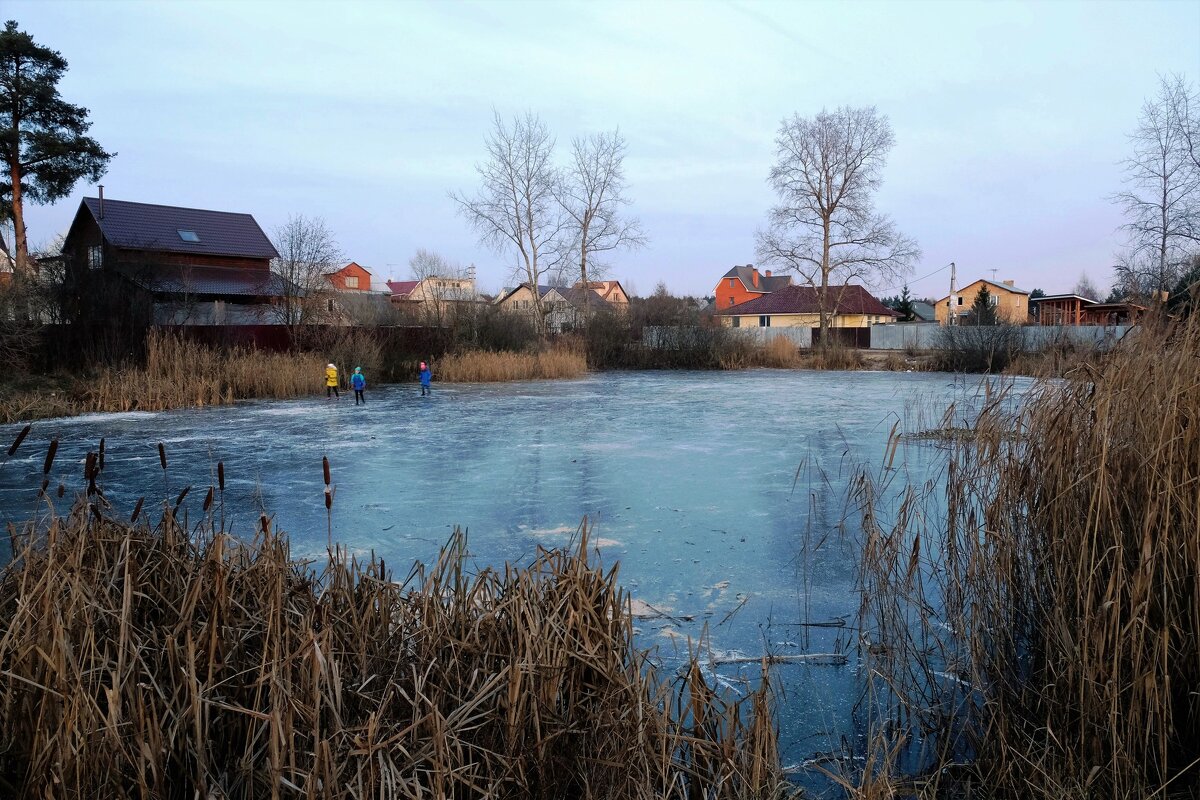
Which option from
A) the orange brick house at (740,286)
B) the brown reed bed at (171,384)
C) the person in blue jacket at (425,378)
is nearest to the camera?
the brown reed bed at (171,384)

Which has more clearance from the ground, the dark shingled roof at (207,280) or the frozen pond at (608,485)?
the dark shingled roof at (207,280)

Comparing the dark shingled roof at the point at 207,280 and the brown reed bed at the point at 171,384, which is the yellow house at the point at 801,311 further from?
the brown reed bed at the point at 171,384

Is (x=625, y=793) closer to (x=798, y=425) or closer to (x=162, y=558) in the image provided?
(x=162, y=558)

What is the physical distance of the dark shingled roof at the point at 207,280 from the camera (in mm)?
21064

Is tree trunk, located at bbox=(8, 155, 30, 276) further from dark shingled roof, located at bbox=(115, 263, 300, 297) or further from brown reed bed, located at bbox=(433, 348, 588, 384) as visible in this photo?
brown reed bed, located at bbox=(433, 348, 588, 384)

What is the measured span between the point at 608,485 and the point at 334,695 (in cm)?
538

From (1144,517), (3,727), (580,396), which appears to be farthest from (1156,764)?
(580,396)

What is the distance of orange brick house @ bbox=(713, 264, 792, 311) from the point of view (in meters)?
77.6

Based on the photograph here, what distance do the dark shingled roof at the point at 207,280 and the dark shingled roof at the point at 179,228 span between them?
694 mm

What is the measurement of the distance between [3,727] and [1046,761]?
316cm

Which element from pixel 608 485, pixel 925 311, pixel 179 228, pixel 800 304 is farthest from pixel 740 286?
pixel 608 485

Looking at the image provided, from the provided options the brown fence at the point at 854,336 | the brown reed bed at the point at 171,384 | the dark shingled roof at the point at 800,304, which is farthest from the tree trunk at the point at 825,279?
the brown reed bed at the point at 171,384

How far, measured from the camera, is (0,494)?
707 cm

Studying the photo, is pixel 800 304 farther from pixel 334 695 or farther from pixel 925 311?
pixel 334 695
